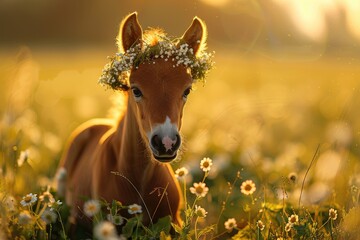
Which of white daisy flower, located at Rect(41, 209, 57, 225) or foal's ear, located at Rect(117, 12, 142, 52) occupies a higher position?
foal's ear, located at Rect(117, 12, 142, 52)

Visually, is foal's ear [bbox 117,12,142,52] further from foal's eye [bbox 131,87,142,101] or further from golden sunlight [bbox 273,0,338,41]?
golden sunlight [bbox 273,0,338,41]

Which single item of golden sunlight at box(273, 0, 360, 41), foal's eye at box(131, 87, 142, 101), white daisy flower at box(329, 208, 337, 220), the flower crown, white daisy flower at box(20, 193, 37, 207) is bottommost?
white daisy flower at box(20, 193, 37, 207)

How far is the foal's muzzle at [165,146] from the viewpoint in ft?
14.5

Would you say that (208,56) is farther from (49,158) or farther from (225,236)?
(49,158)

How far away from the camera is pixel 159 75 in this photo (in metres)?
4.87

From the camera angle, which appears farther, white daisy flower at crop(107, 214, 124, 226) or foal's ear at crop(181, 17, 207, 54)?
foal's ear at crop(181, 17, 207, 54)

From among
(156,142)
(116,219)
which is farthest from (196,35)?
(116,219)

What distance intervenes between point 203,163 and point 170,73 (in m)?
0.73

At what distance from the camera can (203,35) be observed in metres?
5.34

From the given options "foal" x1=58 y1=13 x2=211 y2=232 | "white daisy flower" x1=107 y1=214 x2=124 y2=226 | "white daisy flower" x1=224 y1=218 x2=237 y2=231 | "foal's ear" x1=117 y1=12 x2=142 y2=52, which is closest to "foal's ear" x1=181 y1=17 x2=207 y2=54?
"foal" x1=58 y1=13 x2=211 y2=232

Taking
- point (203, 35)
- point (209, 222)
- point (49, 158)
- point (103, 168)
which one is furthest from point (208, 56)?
point (49, 158)

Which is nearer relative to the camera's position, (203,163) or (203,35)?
(203,163)

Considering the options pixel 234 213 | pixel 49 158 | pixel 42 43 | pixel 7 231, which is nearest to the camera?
pixel 7 231

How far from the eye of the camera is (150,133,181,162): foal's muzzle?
4.41m
